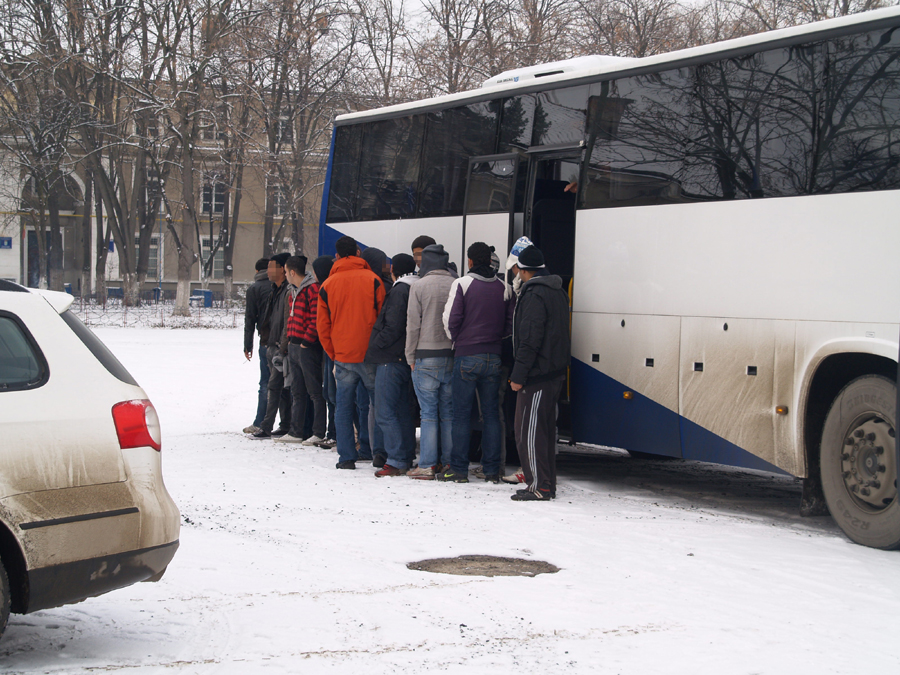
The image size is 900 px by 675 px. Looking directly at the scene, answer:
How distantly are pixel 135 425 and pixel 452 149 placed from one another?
6978 millimetres

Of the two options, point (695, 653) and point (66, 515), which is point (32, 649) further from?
point (695, 653)

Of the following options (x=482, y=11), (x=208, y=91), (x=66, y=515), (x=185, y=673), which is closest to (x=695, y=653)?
(x=185, y=673)

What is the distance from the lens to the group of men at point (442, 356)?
862cm

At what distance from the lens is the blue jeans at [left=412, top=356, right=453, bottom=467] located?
955 centimetres

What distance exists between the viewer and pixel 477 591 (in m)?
5.77

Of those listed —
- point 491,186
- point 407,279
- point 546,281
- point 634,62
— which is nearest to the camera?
point 546,281

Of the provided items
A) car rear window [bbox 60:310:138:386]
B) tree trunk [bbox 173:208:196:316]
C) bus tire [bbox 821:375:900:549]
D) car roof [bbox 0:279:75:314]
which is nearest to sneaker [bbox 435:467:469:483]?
bus tire [bbox 821:375:900:549]

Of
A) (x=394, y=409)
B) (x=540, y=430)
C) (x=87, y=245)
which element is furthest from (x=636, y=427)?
(x=87, y=245)

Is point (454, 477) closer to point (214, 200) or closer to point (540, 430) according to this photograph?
point (540, 430)

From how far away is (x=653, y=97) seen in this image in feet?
28.9

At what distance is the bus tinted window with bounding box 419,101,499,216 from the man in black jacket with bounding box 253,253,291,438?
1.98 meters

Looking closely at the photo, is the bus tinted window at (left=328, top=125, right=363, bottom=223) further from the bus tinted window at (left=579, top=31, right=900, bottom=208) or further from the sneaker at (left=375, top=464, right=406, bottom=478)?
the bus tinted window at (left=579, top=31, right=900, bottom=208)

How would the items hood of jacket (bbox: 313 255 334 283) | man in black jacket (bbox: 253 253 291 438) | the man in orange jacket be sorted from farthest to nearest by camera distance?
man in black jacket (bbox: 253 253 291 438)
hood of jacket (bbox: 313 255 334 283)
the man in orange jacket

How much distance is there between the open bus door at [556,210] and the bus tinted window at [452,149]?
2.42 ft
